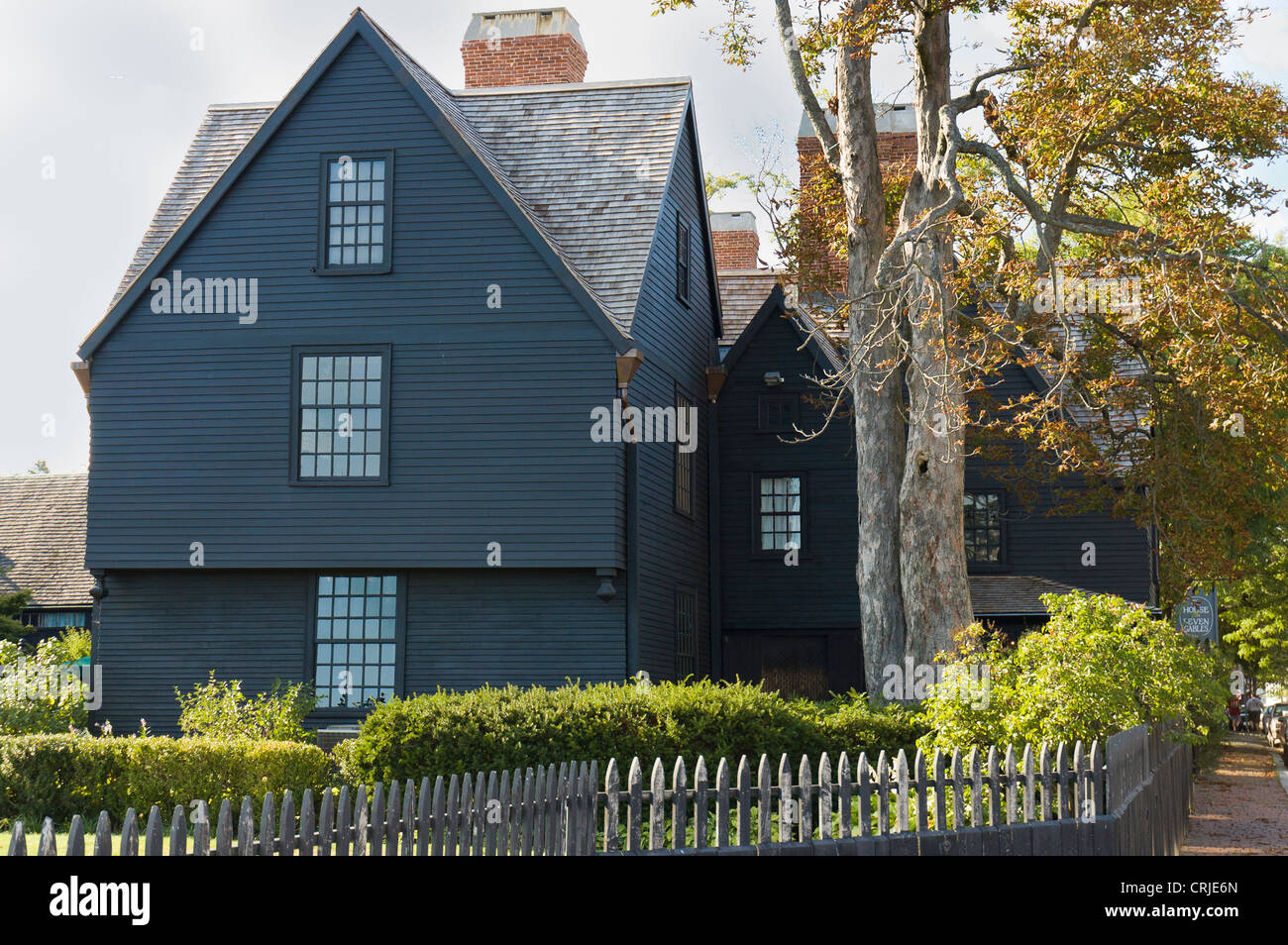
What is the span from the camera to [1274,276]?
2016 centimetres

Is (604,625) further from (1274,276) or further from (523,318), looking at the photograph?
(1274,276)

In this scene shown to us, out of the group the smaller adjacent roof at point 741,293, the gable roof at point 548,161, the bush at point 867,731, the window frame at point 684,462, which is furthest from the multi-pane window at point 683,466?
the bush at point 867,731

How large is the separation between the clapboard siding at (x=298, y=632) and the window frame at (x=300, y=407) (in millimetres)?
1446

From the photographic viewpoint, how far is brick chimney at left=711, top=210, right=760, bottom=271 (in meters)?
34.4

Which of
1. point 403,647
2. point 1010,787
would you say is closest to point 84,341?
point 403,647

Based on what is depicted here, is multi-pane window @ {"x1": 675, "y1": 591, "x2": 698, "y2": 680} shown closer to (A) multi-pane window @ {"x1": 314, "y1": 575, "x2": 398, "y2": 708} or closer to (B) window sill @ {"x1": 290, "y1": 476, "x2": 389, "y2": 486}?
(A) multi-pane window @ {"x1": 314, "y1": 575, "x2": 398, "y2": 708}

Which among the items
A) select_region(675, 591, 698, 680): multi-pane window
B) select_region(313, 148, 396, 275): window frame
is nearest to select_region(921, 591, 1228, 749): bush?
select_region(675, 591, 698, 680): multi-pane window

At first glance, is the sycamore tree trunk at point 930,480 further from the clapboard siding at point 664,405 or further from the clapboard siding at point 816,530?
the clapboard siding at point 816,530

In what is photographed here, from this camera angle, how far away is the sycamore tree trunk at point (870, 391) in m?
22.5

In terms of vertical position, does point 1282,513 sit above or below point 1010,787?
above

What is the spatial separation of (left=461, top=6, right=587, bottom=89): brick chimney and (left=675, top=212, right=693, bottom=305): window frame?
4.20 metres

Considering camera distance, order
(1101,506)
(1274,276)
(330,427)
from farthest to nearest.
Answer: (1101,506) < (330,427) < (1274,276)

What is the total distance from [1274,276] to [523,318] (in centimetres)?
1108

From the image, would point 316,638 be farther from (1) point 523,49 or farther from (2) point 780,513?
(1) point 523,49
